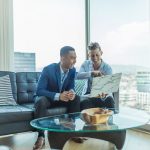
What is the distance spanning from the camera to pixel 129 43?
3531 mm

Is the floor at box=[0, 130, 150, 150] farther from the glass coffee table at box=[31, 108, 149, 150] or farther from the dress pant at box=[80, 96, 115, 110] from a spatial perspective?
the dress pant at box=[80, 96, 115, 110]

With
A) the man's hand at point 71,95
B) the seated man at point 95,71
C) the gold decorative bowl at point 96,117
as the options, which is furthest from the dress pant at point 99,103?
the gold decorative bowl at point 96,117

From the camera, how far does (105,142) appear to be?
223cm

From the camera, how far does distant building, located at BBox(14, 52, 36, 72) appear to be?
12.5ft

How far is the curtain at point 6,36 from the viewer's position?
3.58 m

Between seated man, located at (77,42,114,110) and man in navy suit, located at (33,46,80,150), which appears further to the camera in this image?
seated man, located at (77,42,114,110)

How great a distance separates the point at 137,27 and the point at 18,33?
1.65 metres

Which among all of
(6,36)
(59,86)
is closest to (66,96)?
(59,86)

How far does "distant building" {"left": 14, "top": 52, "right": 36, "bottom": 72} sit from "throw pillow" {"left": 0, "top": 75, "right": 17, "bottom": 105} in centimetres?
77

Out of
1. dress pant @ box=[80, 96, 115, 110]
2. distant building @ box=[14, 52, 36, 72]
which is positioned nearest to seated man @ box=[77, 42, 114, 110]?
dress pant @ box=[80, 96, 115, 110]

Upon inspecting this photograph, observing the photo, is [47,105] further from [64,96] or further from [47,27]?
[47,27]

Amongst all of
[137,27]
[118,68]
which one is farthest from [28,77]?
[137,27]

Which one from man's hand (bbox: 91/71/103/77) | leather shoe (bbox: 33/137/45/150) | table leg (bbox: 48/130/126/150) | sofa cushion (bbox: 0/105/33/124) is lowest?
leather shoe (bbox: 33/137/45/150)

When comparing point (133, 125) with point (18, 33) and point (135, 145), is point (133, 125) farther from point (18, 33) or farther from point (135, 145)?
point (18, 33)
